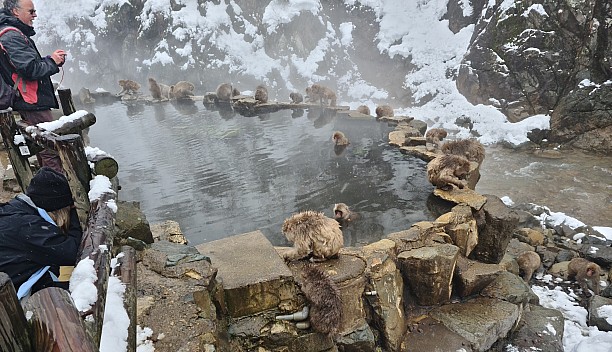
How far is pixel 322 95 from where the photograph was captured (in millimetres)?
12203

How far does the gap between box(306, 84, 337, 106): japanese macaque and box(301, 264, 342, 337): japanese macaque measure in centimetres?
944

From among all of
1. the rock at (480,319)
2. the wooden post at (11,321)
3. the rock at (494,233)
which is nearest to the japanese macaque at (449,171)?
the rock at (494,233)

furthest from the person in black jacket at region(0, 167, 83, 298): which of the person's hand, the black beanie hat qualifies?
the person's hand

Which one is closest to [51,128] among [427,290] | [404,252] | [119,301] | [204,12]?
[119,301]

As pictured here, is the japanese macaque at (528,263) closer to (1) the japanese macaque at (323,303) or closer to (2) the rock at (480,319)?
(2) the rock at (480,319)

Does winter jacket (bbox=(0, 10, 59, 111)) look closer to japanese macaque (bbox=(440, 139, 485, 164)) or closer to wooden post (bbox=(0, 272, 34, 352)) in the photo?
wooden post (bbox=(0, 272, 34, 352))

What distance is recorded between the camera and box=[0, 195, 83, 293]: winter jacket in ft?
5.94

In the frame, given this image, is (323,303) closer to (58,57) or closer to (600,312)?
(58,57)

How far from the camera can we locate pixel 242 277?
10.5 ft

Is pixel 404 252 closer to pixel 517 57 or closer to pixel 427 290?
pixel 427 290

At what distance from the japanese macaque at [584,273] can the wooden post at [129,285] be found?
691cm

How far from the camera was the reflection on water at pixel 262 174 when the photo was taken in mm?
5168

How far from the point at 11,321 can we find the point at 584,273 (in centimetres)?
749

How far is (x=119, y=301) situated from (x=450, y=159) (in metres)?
4.90
